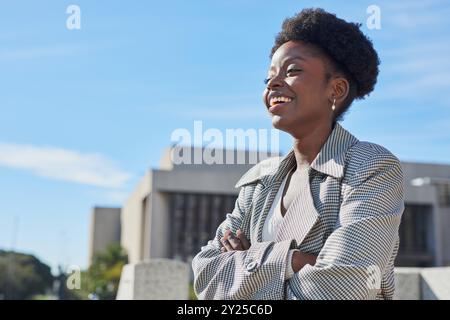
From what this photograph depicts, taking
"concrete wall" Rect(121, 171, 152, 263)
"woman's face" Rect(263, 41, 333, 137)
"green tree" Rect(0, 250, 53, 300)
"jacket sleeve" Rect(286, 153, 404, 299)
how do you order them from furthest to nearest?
"green tree" Rect(0, 250, 53, 300)
"concrete wall" Rect(121, 171, 152, 263)
"woman's face" Rect(263, 41, 333, 137)
"jacket sleeve" Rect(286, 153, 404, 299)

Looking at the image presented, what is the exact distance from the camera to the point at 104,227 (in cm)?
8719

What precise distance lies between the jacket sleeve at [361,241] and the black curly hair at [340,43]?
16.8 inches

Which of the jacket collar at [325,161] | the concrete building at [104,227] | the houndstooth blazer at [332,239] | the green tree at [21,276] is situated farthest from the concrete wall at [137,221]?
the houndstooth blazer at [332,239]

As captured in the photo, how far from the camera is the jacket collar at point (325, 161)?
8.62 feet

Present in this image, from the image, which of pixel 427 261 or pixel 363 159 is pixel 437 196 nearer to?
pixel 427 261

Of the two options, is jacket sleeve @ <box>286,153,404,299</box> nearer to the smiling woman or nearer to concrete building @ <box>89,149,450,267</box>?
the smiling woman

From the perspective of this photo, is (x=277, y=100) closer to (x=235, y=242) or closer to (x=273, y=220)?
(x=273, y=220)

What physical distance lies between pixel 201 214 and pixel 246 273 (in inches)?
2140

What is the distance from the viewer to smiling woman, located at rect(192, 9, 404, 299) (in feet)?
7.91

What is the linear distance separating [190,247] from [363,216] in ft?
177

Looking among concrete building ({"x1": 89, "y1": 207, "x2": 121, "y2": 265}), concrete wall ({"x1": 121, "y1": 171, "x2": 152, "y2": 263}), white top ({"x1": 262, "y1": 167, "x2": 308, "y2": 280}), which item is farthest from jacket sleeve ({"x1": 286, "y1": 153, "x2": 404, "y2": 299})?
concrete building ({"x1": 89, "y1": 207, "x2": 121, "y2": 265})

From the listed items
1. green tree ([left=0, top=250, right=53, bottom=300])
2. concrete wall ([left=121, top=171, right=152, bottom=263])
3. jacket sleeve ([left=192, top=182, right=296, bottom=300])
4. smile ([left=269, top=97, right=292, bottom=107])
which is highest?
concrete wall ([left=121, top=171, right=152, bottom=263])

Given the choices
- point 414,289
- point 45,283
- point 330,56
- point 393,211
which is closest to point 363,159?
point 393,211

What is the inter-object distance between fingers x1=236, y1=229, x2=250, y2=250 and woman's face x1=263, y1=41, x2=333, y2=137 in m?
0.44
